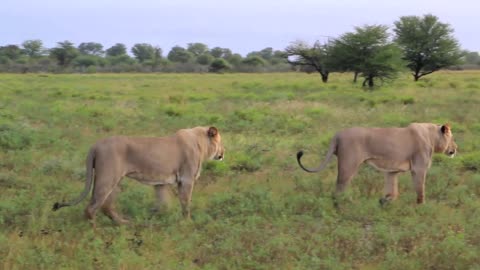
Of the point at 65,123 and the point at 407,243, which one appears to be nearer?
the point at 407,243

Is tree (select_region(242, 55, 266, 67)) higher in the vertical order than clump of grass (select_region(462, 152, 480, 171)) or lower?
lower

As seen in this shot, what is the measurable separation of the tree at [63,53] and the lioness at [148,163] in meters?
74.0

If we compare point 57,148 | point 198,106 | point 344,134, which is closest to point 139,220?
point 344,134

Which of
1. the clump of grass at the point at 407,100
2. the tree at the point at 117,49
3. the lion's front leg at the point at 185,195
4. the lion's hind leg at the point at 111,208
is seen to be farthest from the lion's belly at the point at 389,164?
the tree at the point at 117,49

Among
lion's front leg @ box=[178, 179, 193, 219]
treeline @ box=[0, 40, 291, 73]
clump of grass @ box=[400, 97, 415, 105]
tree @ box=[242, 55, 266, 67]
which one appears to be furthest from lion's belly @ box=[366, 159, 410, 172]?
tree @ box=[242, 55, 266, 67]

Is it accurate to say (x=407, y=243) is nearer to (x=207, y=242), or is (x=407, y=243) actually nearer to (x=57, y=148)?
(x=207, y=242)

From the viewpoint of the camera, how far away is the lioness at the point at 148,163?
6516 mm

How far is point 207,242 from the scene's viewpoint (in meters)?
6.04

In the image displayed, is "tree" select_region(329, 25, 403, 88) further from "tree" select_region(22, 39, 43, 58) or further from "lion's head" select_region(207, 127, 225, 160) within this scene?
"tree" select_region(22, 39, 43, 58)

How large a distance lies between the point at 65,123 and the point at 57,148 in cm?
414

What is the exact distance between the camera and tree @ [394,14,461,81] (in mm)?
41094

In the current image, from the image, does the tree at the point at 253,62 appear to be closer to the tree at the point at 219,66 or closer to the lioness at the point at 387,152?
the tree at the point at 219,66

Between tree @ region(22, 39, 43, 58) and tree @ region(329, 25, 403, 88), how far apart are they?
63.2 m

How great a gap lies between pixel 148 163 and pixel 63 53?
245ft
